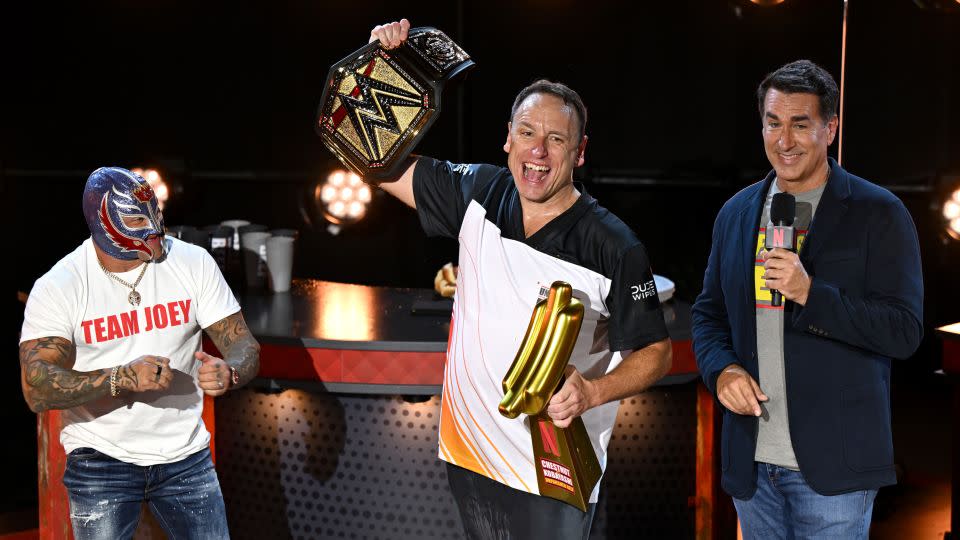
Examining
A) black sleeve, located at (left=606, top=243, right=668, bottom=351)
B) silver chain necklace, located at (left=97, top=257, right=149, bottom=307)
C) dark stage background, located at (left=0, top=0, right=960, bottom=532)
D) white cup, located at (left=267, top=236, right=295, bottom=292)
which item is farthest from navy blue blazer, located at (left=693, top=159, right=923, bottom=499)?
dark stage background, located at (left=0, top=0, right=960, bottom=532)

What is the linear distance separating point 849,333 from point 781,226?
256 millimetres

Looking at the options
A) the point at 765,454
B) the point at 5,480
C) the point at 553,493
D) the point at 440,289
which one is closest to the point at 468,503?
the point at 553,493

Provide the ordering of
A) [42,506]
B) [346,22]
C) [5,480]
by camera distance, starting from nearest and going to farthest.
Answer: [42,506] < [5,480] < [346,22]

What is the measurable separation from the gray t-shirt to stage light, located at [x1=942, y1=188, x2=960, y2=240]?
2.74m

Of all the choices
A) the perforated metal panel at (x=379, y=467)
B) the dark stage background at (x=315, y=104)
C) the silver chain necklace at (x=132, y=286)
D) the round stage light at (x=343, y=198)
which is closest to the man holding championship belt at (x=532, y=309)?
the silver chain necklace at (x=132, y=286)

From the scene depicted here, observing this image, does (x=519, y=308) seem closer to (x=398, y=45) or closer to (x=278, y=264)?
(x=398, y=45)

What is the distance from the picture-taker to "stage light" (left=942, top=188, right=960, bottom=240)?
481cm

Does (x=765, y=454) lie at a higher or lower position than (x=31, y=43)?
lower

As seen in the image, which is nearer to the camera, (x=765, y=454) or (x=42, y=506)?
(x=765, y=454)

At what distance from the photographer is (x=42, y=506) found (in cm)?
365

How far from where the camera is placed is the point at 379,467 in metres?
3.43

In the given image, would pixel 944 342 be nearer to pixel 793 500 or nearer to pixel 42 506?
pixel 793 500

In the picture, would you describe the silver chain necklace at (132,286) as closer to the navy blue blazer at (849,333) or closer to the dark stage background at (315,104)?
the navy blue blazer at (849,333)

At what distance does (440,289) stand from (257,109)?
7.64 ft
